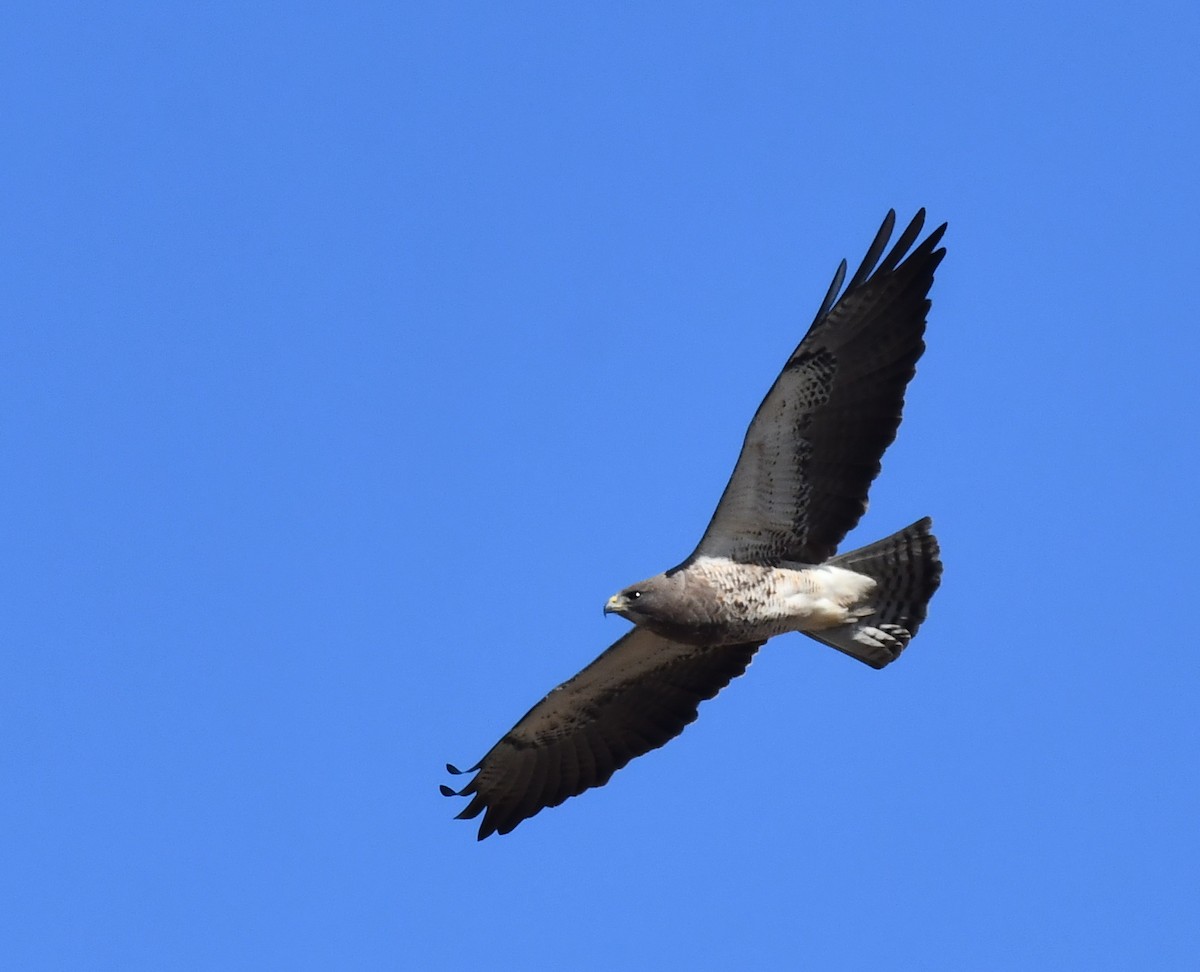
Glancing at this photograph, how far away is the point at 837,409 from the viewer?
1422 cm

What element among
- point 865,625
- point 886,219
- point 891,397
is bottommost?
point 865,625

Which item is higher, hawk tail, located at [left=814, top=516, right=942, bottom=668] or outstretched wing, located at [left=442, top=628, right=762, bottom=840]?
outstretched wing, located at [left=442, top=628, right=762, bottom=840]

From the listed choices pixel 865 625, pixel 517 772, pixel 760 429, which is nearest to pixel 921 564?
pixel 865 625

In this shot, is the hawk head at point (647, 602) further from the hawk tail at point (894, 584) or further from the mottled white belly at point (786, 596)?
the hawk tail at point (894, 584)

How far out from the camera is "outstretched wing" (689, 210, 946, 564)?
1412 centimetres

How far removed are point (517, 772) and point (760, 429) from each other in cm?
381

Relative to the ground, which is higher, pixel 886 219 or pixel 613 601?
pixel 886 219

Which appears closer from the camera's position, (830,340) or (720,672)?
(830,340)

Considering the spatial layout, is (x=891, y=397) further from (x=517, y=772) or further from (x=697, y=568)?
(x=517, y=772)

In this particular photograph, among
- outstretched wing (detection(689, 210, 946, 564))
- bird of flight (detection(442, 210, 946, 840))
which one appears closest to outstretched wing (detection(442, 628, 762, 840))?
bird of flight (detection(442, 210, 946, 840))

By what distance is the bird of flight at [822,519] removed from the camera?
46.4ft

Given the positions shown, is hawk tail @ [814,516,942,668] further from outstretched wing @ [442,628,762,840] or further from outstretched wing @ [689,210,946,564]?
outstretched wing @ [442,628,762,840]

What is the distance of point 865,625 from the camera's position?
48.7 feet

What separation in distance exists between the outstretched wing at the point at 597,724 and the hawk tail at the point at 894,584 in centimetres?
110
